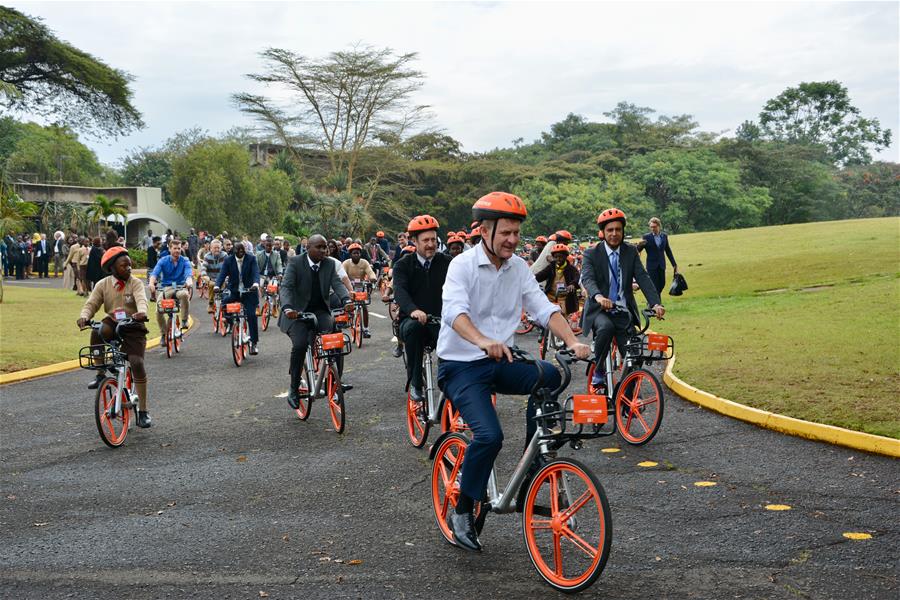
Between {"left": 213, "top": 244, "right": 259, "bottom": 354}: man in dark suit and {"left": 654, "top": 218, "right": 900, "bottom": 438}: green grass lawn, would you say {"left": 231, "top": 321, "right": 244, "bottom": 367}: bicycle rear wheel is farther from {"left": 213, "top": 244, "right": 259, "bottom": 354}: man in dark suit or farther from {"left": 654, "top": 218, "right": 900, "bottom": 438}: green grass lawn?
{"left": 654, "top": 218, "right": 900, "bottom": 438}: green grass lawn

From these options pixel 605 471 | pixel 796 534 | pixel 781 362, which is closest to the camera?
pixel 796 534

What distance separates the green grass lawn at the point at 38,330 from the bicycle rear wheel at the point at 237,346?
2683mm

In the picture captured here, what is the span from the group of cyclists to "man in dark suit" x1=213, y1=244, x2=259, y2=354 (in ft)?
0.08

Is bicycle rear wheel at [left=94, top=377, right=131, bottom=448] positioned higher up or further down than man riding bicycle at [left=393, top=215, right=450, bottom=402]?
further down

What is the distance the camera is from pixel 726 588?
4.75 metres

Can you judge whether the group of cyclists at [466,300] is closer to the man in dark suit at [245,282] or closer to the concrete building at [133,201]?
the man in dark suit at [245,282]

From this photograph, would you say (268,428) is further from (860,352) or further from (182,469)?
(860,352)

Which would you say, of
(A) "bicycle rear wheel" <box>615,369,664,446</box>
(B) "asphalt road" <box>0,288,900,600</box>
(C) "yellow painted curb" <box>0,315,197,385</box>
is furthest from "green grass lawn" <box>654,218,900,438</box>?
(C) "yellow painted curb" <box>0,315,197,385</box>

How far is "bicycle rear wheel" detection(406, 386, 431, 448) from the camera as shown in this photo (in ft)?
27.6

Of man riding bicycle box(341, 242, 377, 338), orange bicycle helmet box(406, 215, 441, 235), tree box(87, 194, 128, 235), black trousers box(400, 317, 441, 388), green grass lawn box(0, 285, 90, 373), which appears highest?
tree box(87, 194, 128, 235)

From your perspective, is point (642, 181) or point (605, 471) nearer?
point (605, 471)

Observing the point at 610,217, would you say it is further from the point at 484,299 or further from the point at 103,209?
the point at 103,209

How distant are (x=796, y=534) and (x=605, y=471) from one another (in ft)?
6.43

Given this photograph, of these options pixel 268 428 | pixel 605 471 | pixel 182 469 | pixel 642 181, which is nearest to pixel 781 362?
pixel 605 471
